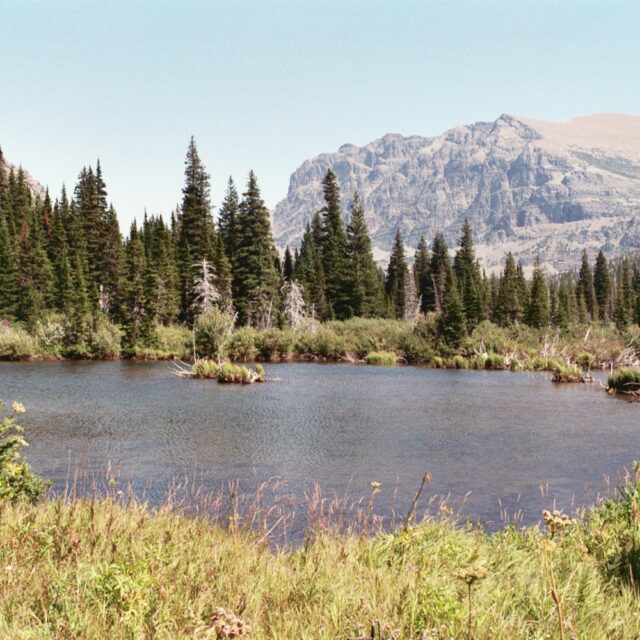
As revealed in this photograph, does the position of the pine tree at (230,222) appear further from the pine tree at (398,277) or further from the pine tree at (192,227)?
the pine tree at (398,277)

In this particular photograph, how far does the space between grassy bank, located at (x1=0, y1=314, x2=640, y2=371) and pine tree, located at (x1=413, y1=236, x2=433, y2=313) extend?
38.7 meters

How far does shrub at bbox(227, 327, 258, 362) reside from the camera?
5547cm

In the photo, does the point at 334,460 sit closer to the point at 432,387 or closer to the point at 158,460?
the point at 158,460

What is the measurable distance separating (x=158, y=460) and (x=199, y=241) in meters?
65.6

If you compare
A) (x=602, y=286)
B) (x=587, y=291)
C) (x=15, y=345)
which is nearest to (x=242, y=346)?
(x=15, y=345)

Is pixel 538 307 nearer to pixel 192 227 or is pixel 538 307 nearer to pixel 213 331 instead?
pixel 192 227

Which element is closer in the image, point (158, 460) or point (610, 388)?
point (158, 460)

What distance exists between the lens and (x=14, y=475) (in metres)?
8.71

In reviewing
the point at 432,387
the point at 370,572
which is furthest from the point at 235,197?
the point at 370,572

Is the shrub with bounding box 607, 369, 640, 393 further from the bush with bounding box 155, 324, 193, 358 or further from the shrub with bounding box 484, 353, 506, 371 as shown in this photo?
the bush with bounding box 155, 324, 193, 358

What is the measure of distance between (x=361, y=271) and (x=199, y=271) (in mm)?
24015

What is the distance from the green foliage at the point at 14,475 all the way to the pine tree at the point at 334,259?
73.4m

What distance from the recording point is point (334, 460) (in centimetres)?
1792

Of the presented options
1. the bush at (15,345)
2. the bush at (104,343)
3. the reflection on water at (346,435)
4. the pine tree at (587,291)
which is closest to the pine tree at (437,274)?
the pine tree at (587,291)
